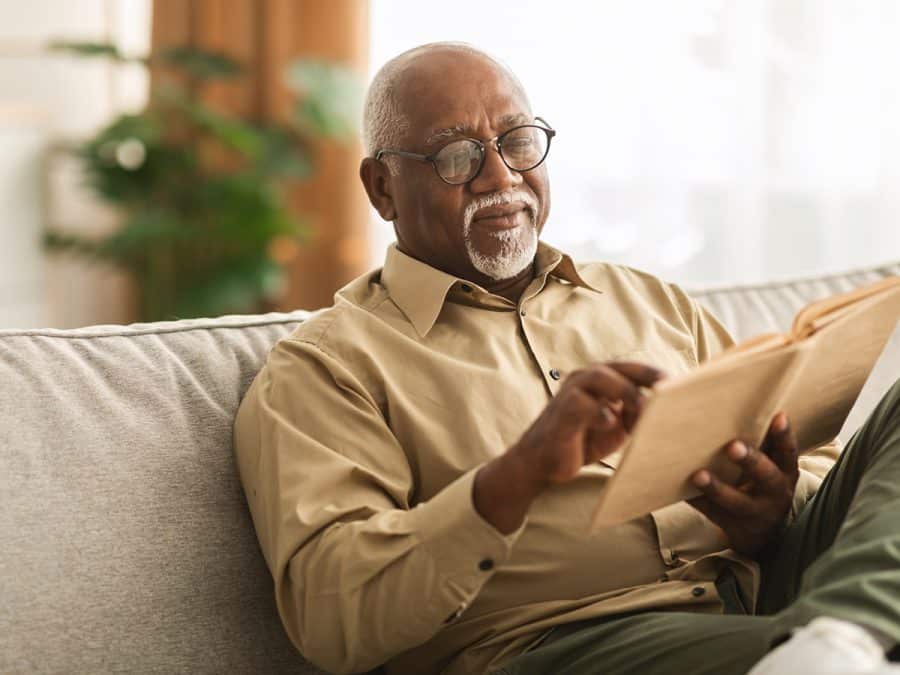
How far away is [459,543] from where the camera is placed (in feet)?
4.19

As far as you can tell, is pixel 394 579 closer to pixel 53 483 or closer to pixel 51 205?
pixel 53 483

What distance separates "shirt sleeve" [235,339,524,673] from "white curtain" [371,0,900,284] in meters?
2.11

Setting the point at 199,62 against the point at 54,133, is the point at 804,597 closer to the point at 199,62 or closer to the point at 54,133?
the point at 199,62

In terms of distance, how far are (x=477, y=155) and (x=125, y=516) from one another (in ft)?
2.08

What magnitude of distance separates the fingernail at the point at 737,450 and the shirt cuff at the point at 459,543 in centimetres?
23

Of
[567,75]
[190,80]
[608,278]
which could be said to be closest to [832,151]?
[567,75]

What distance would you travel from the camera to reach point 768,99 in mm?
3561

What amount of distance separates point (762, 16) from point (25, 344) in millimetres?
2529

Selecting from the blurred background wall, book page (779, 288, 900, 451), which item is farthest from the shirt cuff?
the blurred background wall

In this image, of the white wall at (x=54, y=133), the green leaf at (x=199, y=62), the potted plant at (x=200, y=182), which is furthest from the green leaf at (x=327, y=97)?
the white wall at (x=54, y=133)

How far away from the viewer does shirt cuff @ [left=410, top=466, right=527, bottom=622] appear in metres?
1.27

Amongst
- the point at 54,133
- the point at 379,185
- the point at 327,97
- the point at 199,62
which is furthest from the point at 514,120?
the point at 54,133

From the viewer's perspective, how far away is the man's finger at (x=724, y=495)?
4.31 ft

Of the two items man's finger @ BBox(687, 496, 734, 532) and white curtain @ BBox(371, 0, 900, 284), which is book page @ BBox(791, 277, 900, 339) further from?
white curtain @ BBox(371, 0, 900, 284)
